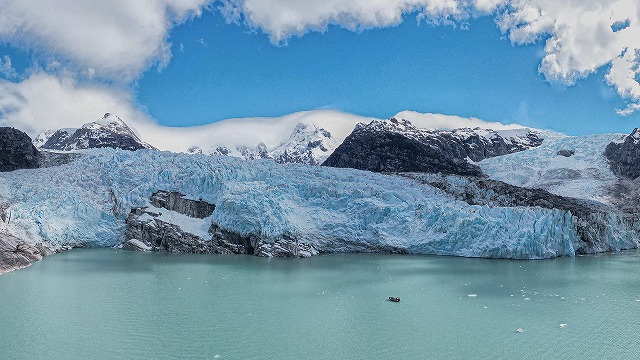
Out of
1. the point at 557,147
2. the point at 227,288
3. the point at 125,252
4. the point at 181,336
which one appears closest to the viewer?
the point at 181,336

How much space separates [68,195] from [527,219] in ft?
87.4

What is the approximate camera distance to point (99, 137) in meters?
102

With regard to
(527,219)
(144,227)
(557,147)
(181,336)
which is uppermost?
(557,147)

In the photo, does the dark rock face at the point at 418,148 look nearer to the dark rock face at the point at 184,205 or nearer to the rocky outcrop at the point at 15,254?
the dark rock face at the point at 184,205

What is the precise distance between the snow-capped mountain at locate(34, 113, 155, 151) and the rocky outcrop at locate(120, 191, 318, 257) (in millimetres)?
70327

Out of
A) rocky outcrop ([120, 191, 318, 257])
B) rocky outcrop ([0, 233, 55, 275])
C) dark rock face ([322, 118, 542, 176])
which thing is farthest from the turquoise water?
dark rock face ([322, 118, 542, 176])

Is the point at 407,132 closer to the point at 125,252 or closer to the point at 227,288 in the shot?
the point at 125,252

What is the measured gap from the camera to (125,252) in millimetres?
29141

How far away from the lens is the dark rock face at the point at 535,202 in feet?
108

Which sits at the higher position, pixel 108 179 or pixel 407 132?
pixel 407 132

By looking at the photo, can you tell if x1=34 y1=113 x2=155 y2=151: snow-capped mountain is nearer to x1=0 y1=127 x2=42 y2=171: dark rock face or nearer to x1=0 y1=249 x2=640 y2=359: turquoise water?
x1=0 y1=127 x2=42 y2=171: dark rock face

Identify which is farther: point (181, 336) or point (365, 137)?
point (365, 137)

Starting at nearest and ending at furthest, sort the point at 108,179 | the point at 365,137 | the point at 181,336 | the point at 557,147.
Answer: the point at 181,336 < the point at 108,179 < the point at 557,147 < the point at 365,137

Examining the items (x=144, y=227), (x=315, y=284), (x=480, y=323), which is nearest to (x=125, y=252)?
(x=144, y=227)
